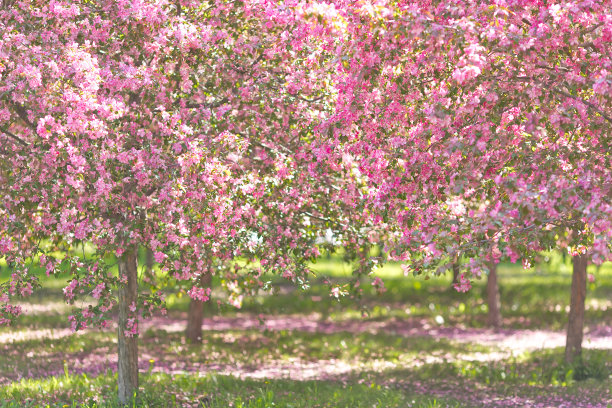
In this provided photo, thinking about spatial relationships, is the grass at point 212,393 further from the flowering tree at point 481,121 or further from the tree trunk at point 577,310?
the tree trunk at point 577,310

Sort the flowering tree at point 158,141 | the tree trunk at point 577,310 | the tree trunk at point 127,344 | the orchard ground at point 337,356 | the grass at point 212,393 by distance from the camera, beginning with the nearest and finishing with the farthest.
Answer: the flowering tree at point 158,141
the tree trunk at point 127,344
the grass at point 212,393
the orchard ground at point 337,356
the tree trunk at point 577,310

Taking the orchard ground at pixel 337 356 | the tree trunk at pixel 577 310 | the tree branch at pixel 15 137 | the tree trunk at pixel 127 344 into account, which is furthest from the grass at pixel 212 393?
the tree branch at pixel 15 137

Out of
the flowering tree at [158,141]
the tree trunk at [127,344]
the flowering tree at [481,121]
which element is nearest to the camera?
the flowering tree at [481,121]

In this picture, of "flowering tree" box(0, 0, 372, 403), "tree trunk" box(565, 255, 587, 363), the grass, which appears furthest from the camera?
"tree trunk" box(565, 255, 587, 363)

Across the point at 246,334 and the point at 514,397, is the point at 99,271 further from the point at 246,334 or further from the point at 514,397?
the point at 246,334

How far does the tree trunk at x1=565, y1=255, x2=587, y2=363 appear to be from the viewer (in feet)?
41.7

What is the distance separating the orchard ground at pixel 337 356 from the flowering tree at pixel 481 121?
4.30 feet

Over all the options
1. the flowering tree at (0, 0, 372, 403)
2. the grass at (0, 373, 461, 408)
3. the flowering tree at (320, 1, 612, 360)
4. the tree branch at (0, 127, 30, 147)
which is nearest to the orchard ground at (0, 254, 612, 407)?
the grass at (0, 373, 461, 408)

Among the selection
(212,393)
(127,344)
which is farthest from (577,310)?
(127,344)

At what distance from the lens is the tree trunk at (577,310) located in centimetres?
1271

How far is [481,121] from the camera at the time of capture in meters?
7.61

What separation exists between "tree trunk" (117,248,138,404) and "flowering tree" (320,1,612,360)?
3.51 m

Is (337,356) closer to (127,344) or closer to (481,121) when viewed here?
(127,344)

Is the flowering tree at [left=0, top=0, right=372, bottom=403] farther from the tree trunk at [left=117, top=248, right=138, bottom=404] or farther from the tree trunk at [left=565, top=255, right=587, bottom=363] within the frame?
the tree trunk at [left=565, top=255, right=587, bottom=363]
